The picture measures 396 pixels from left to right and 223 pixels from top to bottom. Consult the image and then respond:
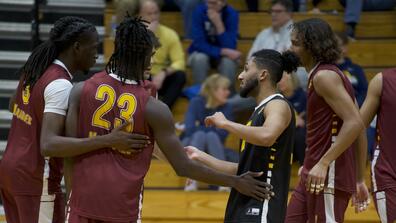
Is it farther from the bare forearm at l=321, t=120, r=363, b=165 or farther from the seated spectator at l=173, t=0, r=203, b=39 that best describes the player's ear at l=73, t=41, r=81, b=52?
the seated spectator at l=173, t=0, r=203, b=39

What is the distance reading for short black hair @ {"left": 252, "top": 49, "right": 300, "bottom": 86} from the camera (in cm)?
441

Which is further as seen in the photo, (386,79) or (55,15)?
(55,15)

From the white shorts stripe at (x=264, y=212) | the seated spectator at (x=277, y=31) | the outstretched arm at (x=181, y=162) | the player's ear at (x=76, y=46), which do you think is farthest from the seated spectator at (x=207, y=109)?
the outstretched arm at (x=181, y=162)

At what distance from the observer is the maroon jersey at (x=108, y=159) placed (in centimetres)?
383

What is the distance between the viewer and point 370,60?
29.1ft

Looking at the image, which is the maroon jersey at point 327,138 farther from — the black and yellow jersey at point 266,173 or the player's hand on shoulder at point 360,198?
the black and yellow jersey at point 266,173

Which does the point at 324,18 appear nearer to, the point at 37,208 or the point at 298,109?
the point at 298,109

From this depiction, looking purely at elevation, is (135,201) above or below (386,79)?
below

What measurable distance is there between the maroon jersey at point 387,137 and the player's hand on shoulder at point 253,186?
978 millimetres

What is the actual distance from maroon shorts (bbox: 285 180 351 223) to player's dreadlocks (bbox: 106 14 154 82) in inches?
56.0

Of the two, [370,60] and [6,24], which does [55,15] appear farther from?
[370,60]

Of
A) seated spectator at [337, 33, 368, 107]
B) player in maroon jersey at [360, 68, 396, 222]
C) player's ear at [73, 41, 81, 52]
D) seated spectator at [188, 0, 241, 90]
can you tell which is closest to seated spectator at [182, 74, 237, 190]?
seated spectator at [188, 0, 241, 90]

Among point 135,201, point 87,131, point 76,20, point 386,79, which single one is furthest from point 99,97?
point 386,79

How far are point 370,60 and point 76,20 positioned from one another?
5.04 metres
